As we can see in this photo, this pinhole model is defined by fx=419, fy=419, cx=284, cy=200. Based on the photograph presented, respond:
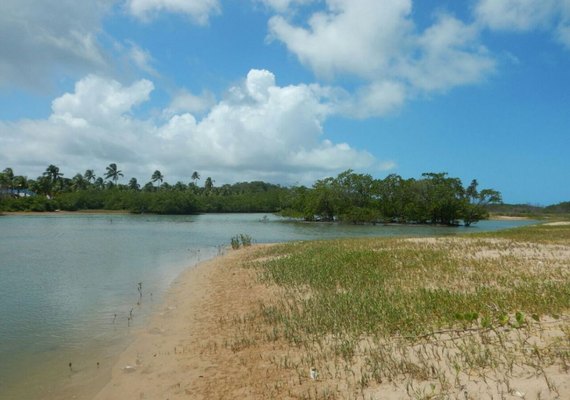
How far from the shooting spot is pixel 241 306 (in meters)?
13.7

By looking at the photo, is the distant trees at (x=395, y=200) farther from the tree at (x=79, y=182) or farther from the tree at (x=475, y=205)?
the tree at (x=79, y=182)

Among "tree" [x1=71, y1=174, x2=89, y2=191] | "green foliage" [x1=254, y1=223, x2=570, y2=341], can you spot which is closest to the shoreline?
"green foliage" [x1=254, y1=223, x2=570, y2=341]

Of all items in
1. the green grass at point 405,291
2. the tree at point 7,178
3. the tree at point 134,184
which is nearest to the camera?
the green grass at point 405,291

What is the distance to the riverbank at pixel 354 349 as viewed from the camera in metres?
6.01

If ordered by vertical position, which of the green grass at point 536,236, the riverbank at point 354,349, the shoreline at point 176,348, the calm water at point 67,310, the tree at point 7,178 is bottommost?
the calm water at point 67,310

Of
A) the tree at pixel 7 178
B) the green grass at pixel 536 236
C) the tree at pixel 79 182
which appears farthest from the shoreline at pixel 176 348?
the tree at pixel 79 182

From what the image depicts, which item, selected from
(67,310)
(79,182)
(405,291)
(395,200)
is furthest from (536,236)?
(79,182)

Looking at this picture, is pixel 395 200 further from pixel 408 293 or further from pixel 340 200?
pixel 408 293

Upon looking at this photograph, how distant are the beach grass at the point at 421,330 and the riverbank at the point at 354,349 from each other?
3 centimetres

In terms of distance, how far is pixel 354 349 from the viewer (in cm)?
800

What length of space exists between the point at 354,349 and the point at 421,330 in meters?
1.42

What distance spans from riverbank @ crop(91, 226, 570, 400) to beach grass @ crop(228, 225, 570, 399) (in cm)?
3

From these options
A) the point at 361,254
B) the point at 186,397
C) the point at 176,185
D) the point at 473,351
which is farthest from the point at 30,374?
the point at 176,185

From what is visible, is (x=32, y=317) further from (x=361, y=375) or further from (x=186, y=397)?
(x=361, y=375)
